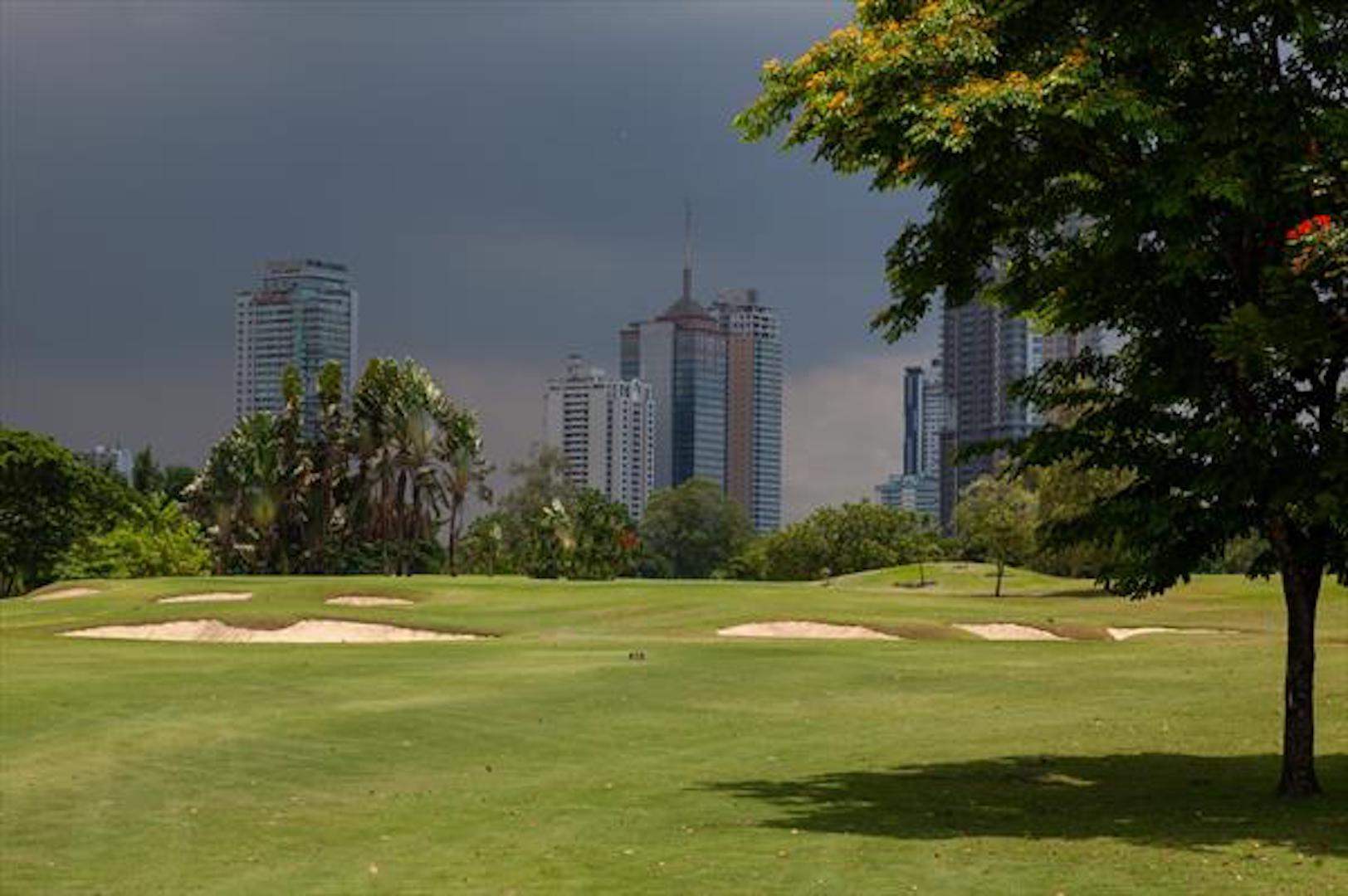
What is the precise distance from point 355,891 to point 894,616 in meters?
44.3

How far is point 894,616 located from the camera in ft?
196

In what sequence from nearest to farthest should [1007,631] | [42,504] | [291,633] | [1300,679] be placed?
1. [1300,679]
2. [1007,631]
3. [291,633]
4. [42,504]

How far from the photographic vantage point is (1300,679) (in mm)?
21172

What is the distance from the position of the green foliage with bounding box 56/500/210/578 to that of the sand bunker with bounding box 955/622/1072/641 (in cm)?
7735

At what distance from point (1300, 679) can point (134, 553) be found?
10914cm

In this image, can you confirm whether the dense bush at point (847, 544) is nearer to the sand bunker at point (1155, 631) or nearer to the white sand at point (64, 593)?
the white sand at point (64, 593)

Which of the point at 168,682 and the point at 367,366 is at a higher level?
the point at 367,366

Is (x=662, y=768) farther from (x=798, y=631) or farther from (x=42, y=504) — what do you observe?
(x=42, y=504)

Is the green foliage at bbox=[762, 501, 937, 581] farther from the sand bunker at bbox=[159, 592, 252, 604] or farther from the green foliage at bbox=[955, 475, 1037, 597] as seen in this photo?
the sand bunker at bbox=[159, 592, 252, 604]

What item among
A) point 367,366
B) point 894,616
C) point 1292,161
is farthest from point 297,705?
point 367,366

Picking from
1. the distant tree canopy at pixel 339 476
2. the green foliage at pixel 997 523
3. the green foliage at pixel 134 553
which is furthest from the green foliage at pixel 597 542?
the green foliage at pixel 997 523

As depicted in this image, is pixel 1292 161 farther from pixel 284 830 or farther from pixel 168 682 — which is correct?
pixel 168 682

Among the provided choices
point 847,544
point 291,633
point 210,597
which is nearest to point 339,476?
point 847,544

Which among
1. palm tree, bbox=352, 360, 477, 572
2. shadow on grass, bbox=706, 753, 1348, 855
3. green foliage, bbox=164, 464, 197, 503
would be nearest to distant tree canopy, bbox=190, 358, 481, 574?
palm tree, bbox=352, 360, 477, 572
